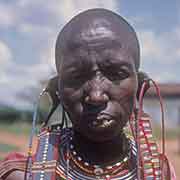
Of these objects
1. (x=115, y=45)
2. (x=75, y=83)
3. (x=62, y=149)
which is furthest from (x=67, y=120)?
(x=115, y=45)

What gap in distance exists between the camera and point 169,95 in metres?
39.5

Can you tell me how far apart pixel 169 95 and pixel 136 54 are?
3814 cm

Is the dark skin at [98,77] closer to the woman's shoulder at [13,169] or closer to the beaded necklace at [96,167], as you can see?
the beaded necklace at [96,167]

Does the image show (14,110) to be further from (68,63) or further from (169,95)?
(68,63)

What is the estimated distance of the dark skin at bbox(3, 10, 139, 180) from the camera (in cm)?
167

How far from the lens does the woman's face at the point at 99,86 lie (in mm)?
1662

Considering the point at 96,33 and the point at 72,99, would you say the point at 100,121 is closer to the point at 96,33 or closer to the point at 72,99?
the point at 72,99

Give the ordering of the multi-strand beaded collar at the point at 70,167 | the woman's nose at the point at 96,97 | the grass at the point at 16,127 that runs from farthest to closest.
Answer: the grass at the point at 16,127, the multi-strand beaded collar at the point at 70,167, the woman's nose at the point at 96,97

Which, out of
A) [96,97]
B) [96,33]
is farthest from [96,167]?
[96,33]

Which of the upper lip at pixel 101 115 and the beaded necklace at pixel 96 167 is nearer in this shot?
the upper lip at pixel 101 115

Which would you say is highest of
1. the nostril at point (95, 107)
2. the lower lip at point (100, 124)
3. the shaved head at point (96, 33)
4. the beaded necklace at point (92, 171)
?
the shaved head at point (96, 33)

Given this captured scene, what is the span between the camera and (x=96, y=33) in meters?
1.73

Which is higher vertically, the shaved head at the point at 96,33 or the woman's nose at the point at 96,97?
the shaved head at the point at 96,33

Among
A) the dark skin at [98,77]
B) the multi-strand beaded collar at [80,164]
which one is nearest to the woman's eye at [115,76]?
the dark skin at [98,77]
